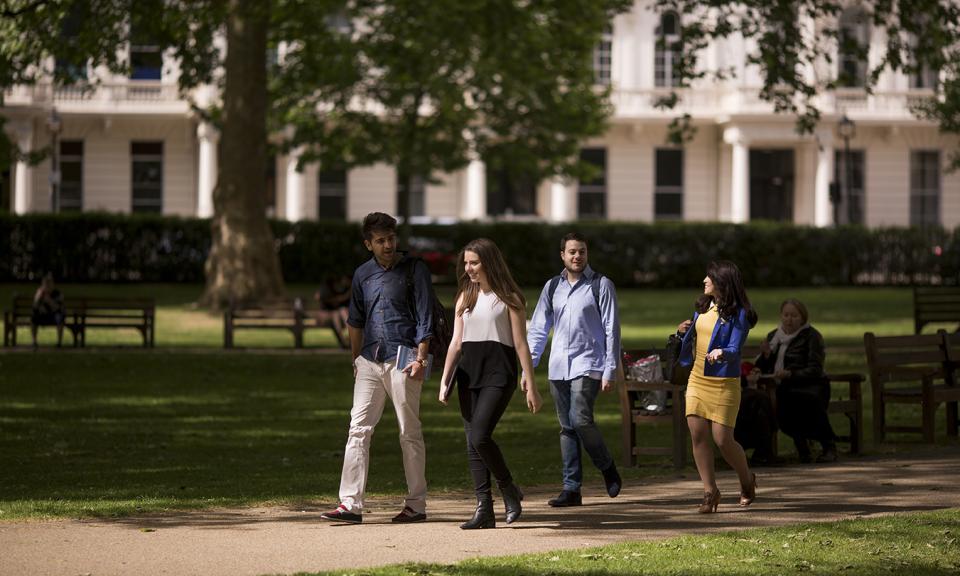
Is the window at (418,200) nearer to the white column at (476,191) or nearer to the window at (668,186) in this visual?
the white column at (476,191)

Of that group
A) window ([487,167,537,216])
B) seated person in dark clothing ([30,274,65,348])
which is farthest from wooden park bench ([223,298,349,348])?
window ([487,167,537,216])

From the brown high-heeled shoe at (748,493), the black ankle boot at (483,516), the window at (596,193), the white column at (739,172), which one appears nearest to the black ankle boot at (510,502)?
the black ankle boot at (483,516)

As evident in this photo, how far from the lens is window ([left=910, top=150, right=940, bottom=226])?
56.3m

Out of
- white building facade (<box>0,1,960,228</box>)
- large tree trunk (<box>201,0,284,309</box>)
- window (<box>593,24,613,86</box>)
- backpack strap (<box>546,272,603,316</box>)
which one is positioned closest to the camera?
backpack strap (<box>546,272,603,316</box>)

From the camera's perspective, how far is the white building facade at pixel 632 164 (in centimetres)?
5262

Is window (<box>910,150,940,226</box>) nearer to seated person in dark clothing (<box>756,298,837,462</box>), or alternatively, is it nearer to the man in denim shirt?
seated person in dark clothing (<box>756,298,837,462</box>)

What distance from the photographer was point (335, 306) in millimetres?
24969

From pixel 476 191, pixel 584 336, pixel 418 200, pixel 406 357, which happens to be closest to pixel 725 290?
pixel 584 336

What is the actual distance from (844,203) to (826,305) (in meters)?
21.3

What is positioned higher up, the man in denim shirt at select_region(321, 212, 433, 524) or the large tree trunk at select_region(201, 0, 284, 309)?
the large tree trunk at select_region(201, 0, 284, 309)

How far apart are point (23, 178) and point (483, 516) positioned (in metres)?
44.9

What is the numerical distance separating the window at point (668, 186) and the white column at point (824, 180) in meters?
4.58

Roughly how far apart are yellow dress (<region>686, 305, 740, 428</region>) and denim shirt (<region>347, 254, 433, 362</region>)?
Answer: 5.64ft

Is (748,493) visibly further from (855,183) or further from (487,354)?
(855,183)
